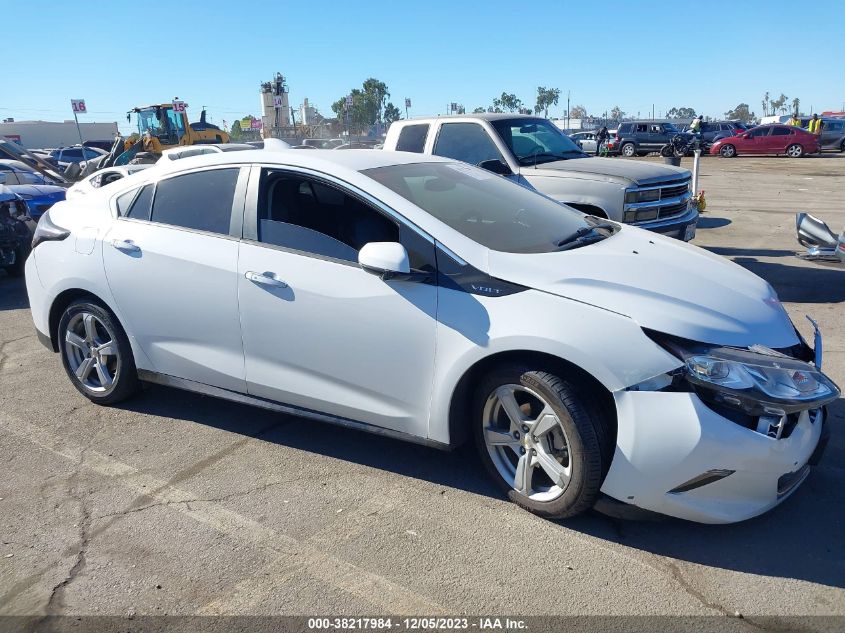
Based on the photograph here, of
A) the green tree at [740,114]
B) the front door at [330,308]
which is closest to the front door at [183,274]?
the front door at [330,308]

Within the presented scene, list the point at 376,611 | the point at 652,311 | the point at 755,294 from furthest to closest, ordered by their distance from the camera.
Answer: the point at 755,294, the point at 652,311, the point at 376,611

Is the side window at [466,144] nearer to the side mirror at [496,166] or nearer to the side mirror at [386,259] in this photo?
the side mirror at [496,166]

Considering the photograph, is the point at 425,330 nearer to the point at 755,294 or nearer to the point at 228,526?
the point at 228,526

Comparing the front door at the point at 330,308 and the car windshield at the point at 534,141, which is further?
the car windshield at the point at 534,141

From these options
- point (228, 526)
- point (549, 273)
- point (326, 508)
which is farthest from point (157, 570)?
point (549, 273)

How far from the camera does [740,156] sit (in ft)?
117

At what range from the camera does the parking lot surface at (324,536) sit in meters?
2.86

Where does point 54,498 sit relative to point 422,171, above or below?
below

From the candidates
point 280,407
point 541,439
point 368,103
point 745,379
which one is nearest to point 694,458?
point 745,379

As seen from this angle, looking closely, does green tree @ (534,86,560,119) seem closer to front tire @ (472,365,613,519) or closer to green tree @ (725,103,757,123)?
green tree @ (725,103,757,123)

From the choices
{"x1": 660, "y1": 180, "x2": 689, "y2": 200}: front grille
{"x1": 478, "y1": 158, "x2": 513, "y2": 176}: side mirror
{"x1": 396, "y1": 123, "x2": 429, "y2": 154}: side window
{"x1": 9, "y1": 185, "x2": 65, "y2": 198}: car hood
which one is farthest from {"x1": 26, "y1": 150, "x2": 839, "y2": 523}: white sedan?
{"x1": 9, "y1": 185, "x2": 65, "y2": 198}: car hood

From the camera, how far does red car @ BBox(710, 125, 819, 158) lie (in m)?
33.2

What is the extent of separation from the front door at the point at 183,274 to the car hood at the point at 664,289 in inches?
63.4

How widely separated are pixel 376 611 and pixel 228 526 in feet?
3.24
